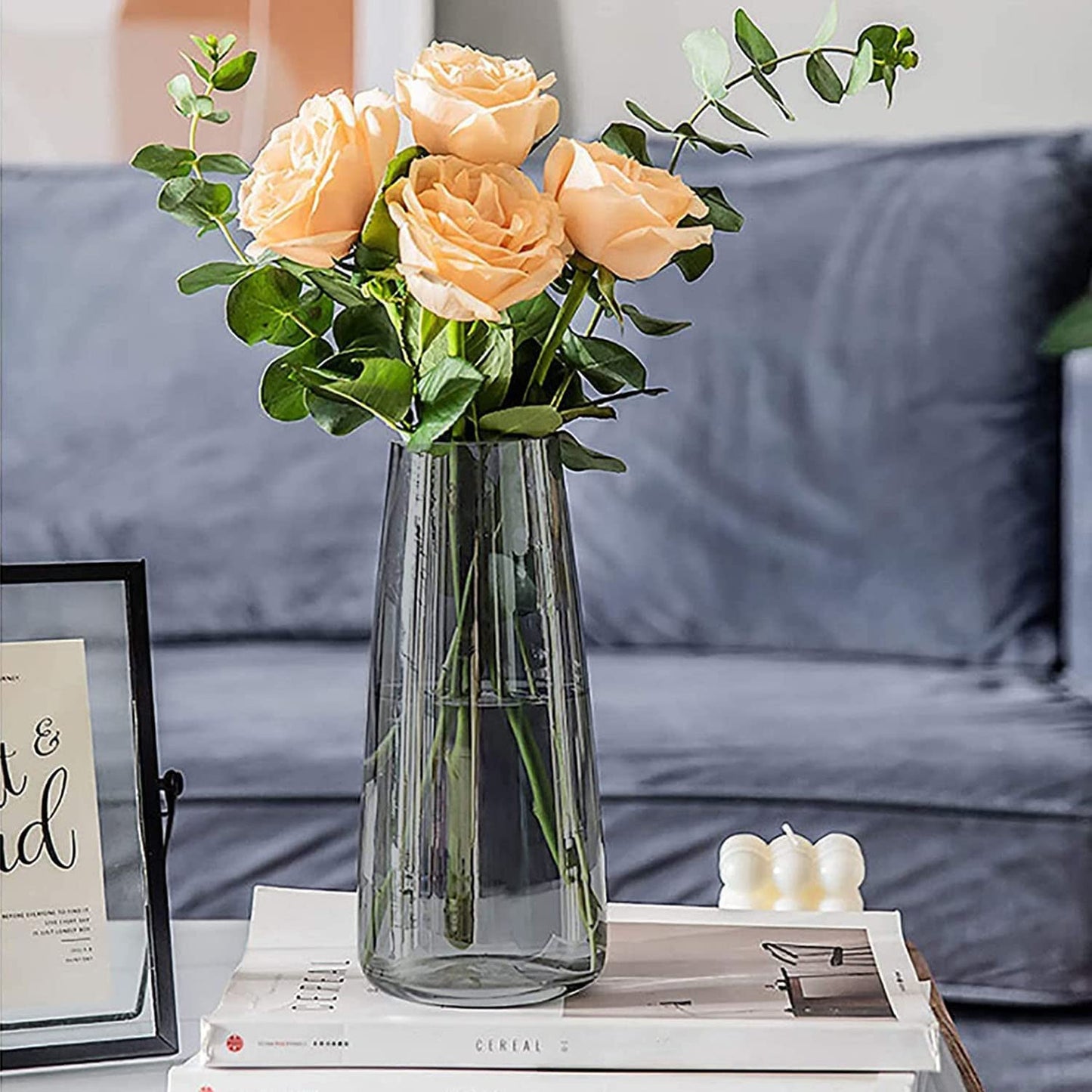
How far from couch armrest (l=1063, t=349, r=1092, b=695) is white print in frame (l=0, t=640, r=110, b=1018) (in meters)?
1.23

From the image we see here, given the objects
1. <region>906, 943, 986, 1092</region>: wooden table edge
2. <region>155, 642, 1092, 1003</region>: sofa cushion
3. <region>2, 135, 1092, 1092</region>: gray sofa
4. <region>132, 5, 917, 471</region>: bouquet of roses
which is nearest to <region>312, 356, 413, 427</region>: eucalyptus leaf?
<region>132, 5, 917, 471</region>: bouquet of roses

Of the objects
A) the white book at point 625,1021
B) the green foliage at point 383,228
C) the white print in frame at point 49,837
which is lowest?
the white book at point 625,1021

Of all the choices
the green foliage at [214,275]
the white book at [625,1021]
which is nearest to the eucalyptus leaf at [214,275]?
the green foliage at [214,275]

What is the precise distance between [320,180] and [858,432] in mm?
1389

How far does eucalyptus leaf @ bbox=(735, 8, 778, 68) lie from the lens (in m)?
0.80

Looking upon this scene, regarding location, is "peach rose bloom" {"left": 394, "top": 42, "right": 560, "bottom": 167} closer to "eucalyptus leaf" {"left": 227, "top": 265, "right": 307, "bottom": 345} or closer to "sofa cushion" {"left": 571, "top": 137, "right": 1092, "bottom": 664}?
"eucalyptus leaf" {"left": 227, "top": 265, "right": 307, "bottom": 345}

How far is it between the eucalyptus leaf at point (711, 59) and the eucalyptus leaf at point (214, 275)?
0.71ft

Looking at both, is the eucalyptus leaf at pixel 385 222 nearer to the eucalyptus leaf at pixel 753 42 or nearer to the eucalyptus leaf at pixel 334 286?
the eucalyptus leaf at pixel 334 286

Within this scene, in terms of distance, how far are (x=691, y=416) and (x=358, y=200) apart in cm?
134

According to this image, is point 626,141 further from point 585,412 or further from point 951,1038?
point 951,1038

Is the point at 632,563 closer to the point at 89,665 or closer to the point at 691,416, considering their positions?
the point at 691,416

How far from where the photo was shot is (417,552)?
2.56 ft

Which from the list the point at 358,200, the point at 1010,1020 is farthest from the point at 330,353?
the point at 1010,1020

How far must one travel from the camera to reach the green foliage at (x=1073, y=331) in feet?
6.33
